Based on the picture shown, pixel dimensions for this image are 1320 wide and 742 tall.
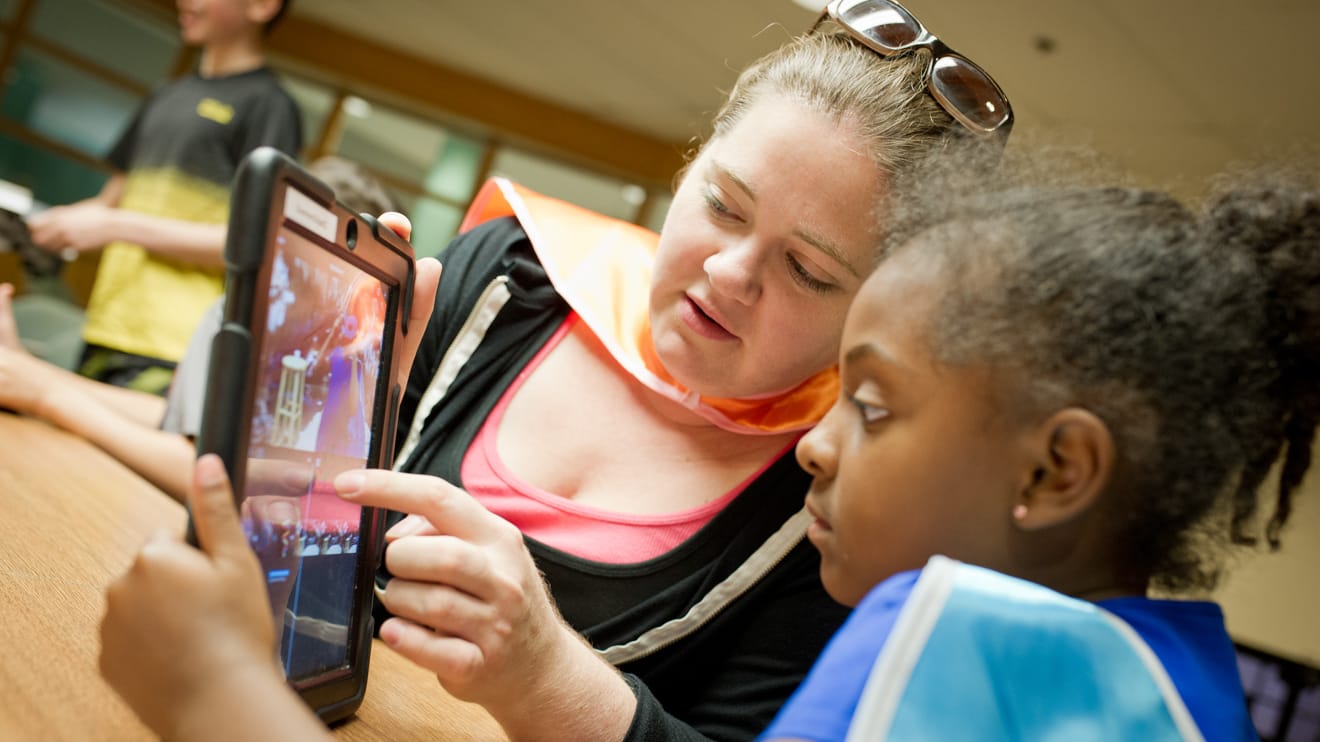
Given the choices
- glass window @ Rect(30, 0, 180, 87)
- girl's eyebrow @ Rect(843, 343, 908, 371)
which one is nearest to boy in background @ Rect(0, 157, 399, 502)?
girl's eyebrow @ Rect(843, 343, 908, 371)

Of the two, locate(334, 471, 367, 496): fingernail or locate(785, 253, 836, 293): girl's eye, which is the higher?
locate(785, 253, 836, 293): girl's eye

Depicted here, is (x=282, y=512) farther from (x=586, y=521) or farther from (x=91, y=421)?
(x=91, y=421)

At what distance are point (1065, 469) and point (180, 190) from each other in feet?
7.10

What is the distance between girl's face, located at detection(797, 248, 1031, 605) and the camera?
67 centimetres

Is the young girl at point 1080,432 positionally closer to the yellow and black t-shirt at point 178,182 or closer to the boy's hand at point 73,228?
the boy's hand at point 73,228

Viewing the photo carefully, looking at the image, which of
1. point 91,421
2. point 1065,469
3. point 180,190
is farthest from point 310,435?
point 180,190

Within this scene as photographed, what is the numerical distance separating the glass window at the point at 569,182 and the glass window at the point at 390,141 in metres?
0.53

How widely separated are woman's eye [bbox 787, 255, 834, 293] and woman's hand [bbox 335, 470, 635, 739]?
19.5 inches

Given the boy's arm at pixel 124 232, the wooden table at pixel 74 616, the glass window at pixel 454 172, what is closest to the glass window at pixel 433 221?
the glass window at pixel 454 172

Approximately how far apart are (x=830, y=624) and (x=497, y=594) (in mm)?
462

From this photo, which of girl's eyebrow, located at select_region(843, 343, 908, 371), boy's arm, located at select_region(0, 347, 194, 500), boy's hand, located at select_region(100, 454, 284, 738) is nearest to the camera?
boy's hand, located at select_region(100, 454, 284, 738)

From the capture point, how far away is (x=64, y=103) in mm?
7238

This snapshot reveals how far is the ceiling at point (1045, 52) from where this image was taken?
4.00 metres

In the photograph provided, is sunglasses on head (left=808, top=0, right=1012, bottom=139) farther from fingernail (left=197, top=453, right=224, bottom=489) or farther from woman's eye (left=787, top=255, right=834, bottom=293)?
fingernail (left=197, top=453, right=224, bottom=489)
